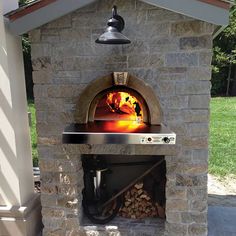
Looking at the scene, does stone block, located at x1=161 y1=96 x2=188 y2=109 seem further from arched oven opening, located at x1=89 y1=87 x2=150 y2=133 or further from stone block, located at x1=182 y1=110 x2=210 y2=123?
arched oven opening, located at x1=89 y1=87 x2=150 y2=133

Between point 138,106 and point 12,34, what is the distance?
1.98 meters

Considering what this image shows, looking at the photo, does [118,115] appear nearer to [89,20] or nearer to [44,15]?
[89,20]

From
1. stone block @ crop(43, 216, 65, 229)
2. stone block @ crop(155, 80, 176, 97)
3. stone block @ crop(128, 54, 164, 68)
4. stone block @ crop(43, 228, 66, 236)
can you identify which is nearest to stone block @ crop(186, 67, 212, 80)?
stone block @ crop(155, 80, 176, 97)

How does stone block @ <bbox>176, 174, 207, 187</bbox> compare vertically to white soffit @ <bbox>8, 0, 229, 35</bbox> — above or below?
below

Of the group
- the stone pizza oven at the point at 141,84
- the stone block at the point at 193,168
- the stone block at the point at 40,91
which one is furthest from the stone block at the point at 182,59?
the stone block at the point at 40,91

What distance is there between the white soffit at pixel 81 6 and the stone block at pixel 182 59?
46 centimetres

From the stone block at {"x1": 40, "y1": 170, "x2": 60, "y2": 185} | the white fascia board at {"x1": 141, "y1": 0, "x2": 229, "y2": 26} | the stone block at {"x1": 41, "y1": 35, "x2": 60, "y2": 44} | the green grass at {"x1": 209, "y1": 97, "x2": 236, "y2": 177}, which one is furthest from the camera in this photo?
the green grass at {"x1": 209, "y1": 97, "x2": 236, "y2": 177}

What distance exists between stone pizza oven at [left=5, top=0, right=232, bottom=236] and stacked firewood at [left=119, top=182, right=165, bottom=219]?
34cm

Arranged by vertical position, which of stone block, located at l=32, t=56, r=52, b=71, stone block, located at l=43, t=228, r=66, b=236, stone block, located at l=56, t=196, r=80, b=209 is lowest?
stone block, located at l=43, t=228, r=66, b=236

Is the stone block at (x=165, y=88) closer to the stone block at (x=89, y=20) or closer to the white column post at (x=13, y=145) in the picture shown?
the stone block at (x=89, y=20)

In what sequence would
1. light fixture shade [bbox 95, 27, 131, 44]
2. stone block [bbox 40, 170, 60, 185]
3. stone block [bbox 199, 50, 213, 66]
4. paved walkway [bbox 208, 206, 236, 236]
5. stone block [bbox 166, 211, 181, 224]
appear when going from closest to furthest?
light fixture shade [bbox 95, 27, 131, 44]
stone block [bbox 199, 50, 213, 66]
stone block [bbox 166, 211, 181, 224]
stone block [bbox 40, 170, 60, 185]
paved walkway [bbox 208, 206, 236, 236]

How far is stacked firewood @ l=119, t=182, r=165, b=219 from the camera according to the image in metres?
4.80

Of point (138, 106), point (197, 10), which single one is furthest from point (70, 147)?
point (197, 10)

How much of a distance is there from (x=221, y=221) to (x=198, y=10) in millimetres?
3389
